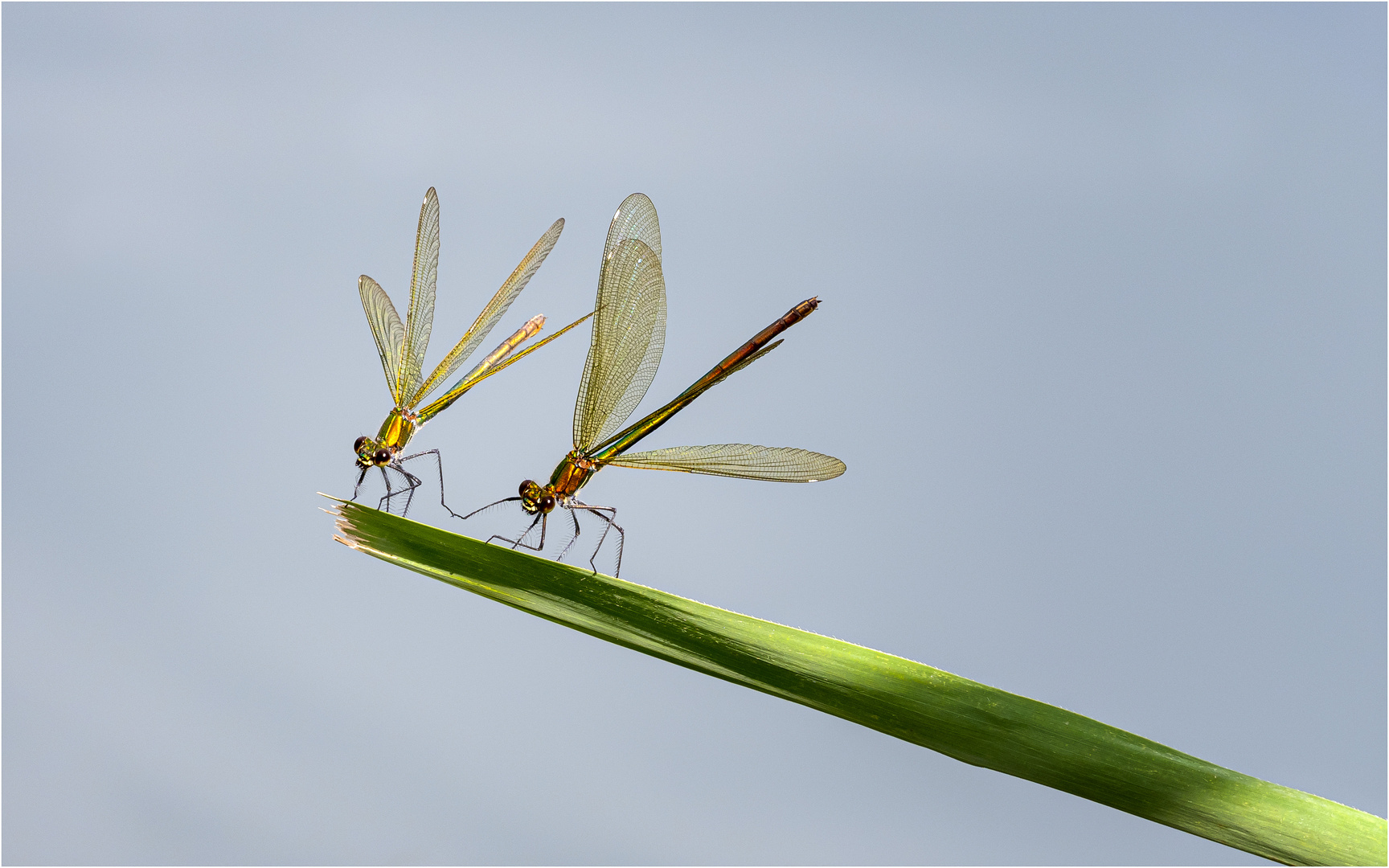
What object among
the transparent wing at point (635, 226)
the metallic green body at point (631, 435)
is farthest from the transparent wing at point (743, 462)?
the transparent wing at point (635, 226)

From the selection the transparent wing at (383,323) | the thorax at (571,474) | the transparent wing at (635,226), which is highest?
the transparent wing at (635,226)

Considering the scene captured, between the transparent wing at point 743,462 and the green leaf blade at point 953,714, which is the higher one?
the transparent wing at point 743,462

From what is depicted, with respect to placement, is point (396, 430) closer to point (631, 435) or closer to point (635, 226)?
point (631, 435)

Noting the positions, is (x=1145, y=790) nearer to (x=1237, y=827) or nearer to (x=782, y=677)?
(x=1237, y=827)

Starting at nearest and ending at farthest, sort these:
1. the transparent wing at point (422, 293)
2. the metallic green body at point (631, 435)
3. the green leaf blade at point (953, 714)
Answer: the green leaf blade at point (953, 714) < the metallic green body at point (631, 435) < the transparent wing at point (422, 293)

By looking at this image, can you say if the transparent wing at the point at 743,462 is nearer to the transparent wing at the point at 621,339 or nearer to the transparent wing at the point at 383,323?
the transparent wing at the point at 621,339

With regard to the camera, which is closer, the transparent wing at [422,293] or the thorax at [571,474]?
the thorax at [571,474]

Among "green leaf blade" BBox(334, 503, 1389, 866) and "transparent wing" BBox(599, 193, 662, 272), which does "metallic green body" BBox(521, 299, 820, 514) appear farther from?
"green leaf blade" BBox(334, 503, 1389, 866)

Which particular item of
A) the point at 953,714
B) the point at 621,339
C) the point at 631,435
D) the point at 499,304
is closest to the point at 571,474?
the point at 631,435
